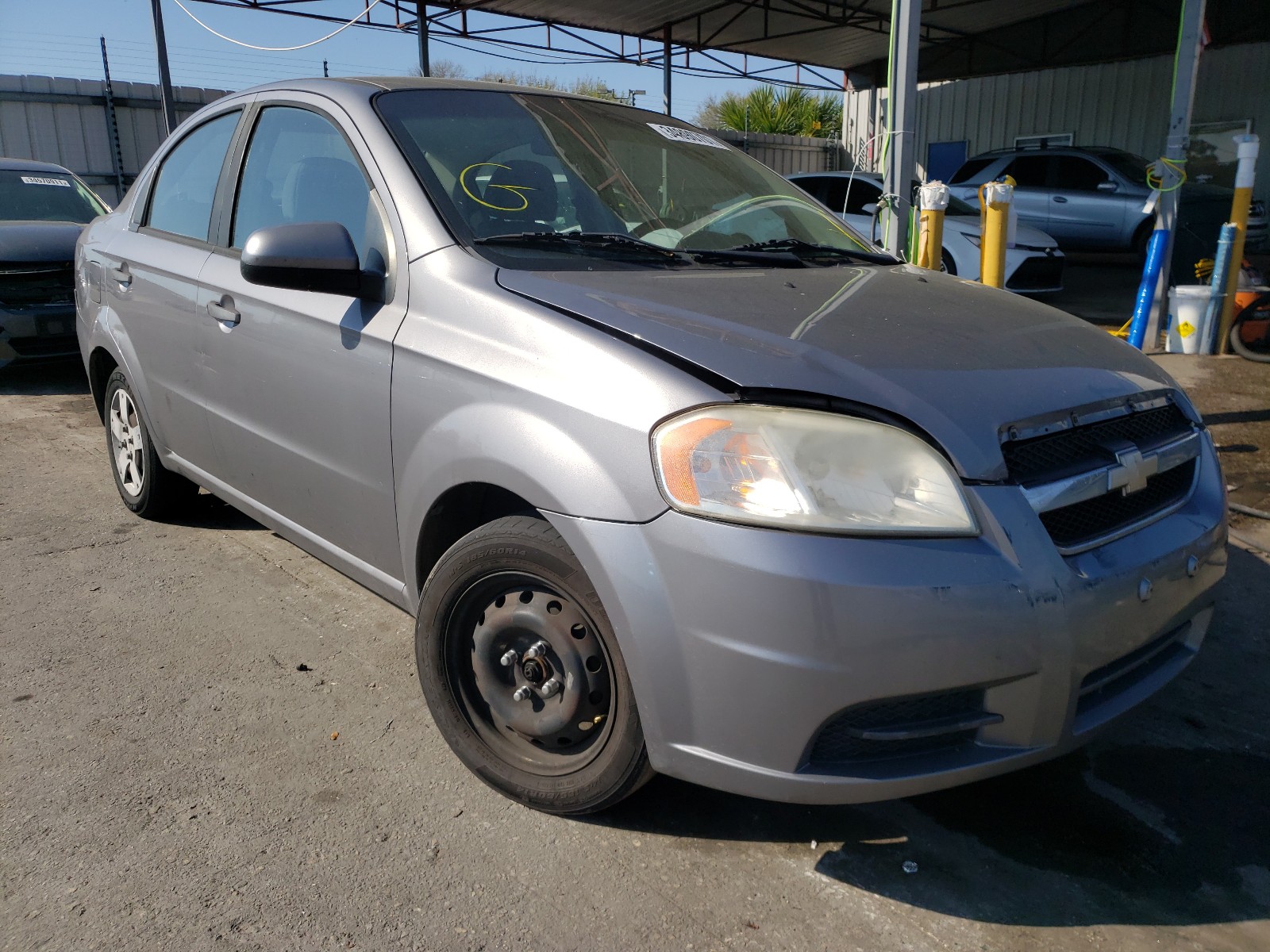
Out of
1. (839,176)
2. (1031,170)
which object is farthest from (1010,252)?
(1031,170)

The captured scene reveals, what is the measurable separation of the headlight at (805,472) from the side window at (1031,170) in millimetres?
13488

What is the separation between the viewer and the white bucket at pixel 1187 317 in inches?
298

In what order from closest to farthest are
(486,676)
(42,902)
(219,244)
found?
(42,902) < (486,676) < (219,244)

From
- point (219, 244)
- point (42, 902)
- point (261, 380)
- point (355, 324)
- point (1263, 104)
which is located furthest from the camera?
point (1263, 104)

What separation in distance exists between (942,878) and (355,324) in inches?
73.7

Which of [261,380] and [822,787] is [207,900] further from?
[261,380]

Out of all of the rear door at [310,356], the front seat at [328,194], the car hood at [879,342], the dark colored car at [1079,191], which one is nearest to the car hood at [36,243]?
the rear door at [310,356]

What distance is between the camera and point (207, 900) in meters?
1.96

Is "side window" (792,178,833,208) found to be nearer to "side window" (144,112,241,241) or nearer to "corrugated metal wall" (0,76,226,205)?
"corrugated metal wall" (0,76,226,205)

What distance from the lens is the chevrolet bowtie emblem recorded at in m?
2.03

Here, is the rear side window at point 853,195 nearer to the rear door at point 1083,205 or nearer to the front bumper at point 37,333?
the rear door at point 1083,205

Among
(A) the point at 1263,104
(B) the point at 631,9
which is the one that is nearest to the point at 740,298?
(B) the point at 631,9

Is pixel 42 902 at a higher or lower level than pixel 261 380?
lower

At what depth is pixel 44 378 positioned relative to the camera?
25.7 ft
